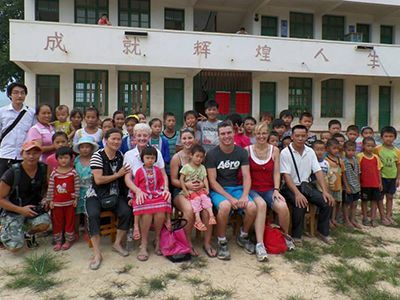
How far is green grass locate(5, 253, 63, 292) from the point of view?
2939 mm

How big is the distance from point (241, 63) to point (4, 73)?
13.1 m

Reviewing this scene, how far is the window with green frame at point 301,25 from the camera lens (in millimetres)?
14625

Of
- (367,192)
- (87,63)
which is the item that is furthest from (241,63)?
(367,192)

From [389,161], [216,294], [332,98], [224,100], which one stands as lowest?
[216,294]

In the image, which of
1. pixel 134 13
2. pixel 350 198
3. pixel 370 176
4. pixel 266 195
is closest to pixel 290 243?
pixel 266 195

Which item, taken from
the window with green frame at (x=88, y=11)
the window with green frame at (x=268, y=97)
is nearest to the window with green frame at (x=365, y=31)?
the window with green frame at (x=268, y=97)

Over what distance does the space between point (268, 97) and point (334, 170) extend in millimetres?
10366

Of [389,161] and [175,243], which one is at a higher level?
[389,161]

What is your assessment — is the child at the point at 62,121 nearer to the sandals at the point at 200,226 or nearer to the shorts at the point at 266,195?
the sandals at the point at 200,226

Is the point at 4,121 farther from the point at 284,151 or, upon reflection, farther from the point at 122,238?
the point at 284,151

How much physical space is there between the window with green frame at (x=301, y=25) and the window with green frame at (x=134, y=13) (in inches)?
246

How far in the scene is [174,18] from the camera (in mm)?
13359

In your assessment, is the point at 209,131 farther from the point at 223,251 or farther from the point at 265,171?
the point at 223,251

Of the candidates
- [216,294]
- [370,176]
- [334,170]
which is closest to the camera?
[216,294]
